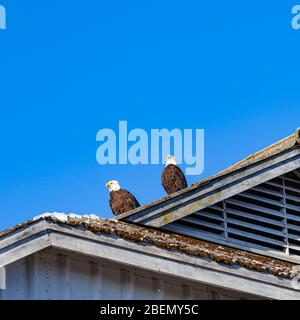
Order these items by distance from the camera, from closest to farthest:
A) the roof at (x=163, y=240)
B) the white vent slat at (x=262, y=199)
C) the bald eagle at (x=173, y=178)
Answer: the roof at (x=163, y=240) → the white vent slat at (x=262, y=199) → the bald eagle at (x=173, y=178)

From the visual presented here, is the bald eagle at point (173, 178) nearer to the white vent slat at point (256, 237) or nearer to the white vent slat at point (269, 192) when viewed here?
the white vent slat at point (269, 192)

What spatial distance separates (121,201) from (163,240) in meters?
8.10

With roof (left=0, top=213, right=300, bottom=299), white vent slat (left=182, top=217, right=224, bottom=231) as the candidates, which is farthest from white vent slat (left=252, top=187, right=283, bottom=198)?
roof (left=0, top=213, right=300, bottom=299)

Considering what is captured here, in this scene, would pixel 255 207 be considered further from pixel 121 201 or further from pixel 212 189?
pixel 121 201

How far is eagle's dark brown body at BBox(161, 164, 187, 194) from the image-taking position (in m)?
21.2

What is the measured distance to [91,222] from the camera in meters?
12.2

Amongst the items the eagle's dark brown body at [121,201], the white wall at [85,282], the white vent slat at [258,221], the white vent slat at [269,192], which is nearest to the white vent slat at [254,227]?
the white vent slat at [258,221]

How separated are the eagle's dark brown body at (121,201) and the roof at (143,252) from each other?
7463 mm

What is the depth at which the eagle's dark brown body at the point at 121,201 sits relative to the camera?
65.8 feet

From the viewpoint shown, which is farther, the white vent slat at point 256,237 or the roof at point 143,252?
the white vent slat at point 256,237

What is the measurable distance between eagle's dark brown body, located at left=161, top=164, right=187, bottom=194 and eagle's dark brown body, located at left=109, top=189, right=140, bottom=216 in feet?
2.34
